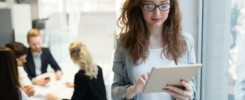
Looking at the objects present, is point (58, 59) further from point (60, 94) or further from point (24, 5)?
point (24, 5)

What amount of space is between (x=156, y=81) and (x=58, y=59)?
4.97 feet

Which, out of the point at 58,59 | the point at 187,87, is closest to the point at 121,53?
the point at 187,87

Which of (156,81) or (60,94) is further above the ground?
(156,81)

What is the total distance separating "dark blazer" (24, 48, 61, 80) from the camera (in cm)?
225

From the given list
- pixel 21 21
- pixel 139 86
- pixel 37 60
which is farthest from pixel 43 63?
pixel 139 86

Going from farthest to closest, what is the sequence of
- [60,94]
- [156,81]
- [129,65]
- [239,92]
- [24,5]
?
[60,94], [24,5], [239,92], [129,65], [156,81]

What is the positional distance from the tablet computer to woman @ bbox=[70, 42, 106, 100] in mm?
1189

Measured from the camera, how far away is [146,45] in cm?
116

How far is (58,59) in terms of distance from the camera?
234 cm

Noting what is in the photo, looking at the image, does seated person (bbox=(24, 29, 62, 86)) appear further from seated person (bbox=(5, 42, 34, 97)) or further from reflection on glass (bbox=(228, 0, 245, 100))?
reflection on glass (bbox=(228, 0, 245, 100))

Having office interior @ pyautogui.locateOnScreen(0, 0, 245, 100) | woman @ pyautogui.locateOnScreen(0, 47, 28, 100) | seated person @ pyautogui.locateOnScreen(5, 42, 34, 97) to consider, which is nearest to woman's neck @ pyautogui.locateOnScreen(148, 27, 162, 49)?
office interior @ pyautogui.locateOnScreen(0, 0, 245, 100)

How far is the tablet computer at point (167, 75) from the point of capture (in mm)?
935

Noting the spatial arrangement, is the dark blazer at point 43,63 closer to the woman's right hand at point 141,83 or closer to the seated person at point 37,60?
the seated person at point 37,60

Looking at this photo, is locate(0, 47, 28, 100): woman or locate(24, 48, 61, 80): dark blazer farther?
locate(24, 48, 61, 80): dark blazer
